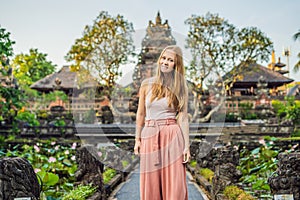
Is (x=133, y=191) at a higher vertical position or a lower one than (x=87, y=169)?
lower

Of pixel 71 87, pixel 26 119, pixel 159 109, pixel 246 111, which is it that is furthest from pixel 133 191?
pixel 71 87

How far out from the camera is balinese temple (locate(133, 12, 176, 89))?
49.8ft

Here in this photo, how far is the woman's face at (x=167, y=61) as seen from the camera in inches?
111

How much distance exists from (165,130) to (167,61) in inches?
20.2

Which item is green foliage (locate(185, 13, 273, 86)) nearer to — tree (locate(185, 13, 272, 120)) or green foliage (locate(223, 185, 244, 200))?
tree (locate(185, 13, 272, 120))

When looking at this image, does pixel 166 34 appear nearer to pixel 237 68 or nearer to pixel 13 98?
pixel 237 68

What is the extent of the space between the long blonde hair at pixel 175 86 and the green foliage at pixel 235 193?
1.57 m

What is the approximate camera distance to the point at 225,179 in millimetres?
4508

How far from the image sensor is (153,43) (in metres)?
16.8

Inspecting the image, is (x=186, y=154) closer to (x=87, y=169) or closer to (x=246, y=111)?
(x=87, y=169)

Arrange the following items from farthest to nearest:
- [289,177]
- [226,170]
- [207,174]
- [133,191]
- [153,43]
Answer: [153,43] → [207,174] → [133,191] → [226,170] → [289,177]

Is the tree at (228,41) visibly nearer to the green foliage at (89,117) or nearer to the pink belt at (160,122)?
the green foliage at (89,117)

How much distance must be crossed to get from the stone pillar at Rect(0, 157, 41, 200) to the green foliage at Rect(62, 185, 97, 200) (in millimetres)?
1408

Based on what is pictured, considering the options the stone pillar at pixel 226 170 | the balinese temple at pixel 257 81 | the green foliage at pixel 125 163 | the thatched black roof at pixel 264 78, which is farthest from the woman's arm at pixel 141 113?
the thatched black roof at pixel 264 78
